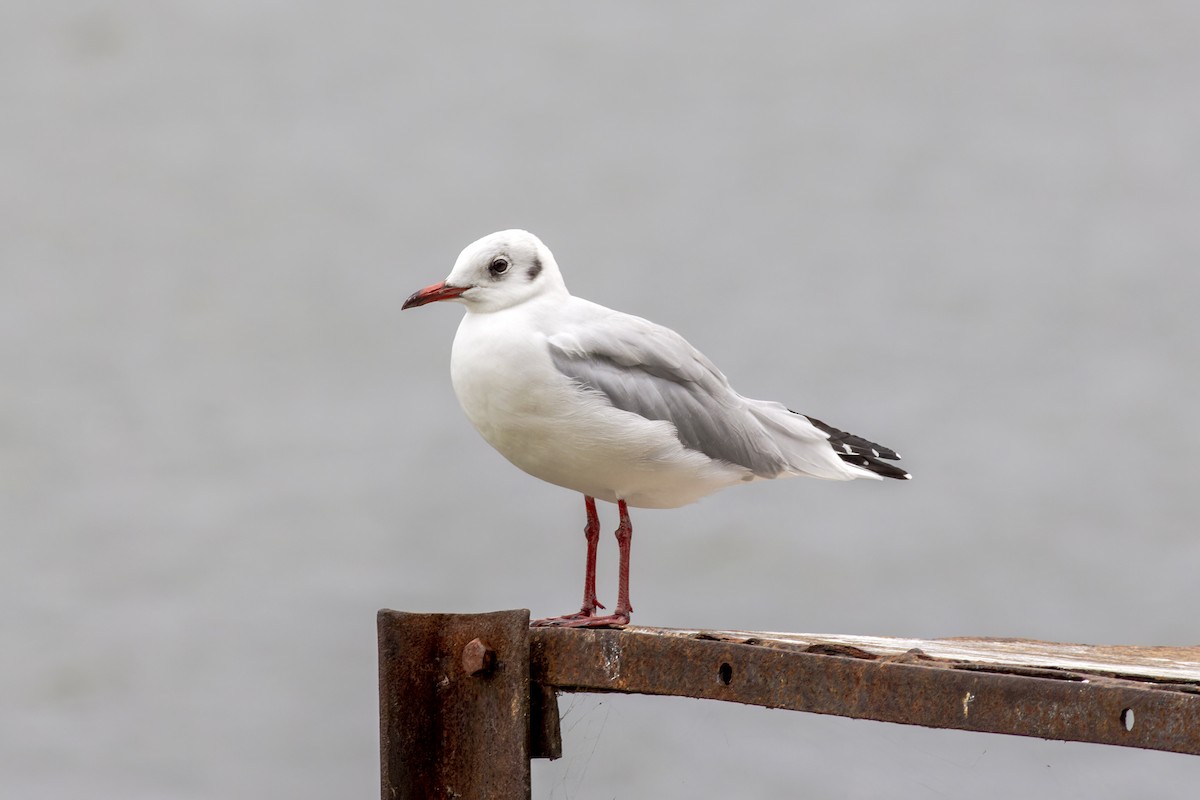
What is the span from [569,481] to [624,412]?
0.65 ft

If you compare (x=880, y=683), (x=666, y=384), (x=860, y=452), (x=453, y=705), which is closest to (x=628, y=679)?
(x=453, y=705)

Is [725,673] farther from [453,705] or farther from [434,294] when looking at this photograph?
[434,294]

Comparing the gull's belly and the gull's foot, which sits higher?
the gull's belly

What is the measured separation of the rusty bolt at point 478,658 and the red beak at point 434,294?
2.98 ft

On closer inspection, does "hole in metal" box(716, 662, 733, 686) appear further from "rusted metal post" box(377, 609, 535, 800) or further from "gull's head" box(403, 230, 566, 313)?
"gull's head" box(403, 230, 566, 313)

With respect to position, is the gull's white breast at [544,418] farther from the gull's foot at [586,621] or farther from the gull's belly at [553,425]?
the gull's foot at [586,621]

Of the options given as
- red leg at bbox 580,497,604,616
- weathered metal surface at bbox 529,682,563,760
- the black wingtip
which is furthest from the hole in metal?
the black wingtip

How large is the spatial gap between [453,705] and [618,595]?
2.08ft

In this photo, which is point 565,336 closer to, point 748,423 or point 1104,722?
point 748,423

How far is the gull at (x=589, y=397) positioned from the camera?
3.04 metres

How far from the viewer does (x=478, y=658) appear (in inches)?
97.5

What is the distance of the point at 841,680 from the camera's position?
2184 mm

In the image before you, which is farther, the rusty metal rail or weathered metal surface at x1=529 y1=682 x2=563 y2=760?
weathered metal surface at x1=529 y1=682 x2=563 y2=760

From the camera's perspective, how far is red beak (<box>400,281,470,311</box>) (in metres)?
3.16
